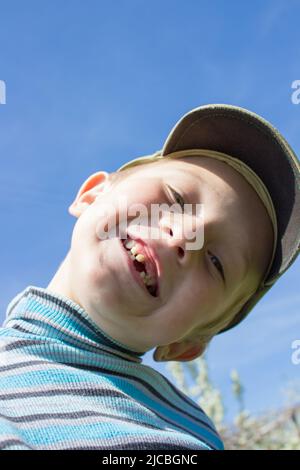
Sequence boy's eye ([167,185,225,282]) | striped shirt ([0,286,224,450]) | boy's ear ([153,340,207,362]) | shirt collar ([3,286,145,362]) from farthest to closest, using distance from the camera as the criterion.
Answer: boy's ear ([153,340,207,362]) → boy's eye ([167,185,225,282]) → shirt collar ([3,286,145,362]) → striped shirt ([0,286,224,450])

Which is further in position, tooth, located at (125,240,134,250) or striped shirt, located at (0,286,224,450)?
tooth, located at (125,240,134,250)

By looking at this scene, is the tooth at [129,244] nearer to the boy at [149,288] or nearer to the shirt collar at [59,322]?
the boy at [149,288]

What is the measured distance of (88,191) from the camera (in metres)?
2.14

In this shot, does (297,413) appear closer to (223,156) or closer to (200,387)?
(200,387)

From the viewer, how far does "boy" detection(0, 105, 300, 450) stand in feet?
4.77

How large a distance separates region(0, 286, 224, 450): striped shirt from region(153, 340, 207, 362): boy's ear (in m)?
0.15

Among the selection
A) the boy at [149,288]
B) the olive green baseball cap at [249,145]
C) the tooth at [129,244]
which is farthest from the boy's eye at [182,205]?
the olive green baseball cap at [249,145]

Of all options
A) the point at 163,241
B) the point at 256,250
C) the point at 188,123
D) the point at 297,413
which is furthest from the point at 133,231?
the point at 297,413

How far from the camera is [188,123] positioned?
215cm

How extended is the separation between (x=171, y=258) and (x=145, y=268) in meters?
0.08

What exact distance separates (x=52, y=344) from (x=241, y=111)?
1049mm

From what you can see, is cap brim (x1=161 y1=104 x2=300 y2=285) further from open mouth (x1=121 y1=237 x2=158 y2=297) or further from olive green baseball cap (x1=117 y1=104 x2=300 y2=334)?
open mouth (x1=121 y1=237 x2=158 y2=297)

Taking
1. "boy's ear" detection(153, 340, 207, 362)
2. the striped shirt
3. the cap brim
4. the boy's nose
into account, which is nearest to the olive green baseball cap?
the cap brim

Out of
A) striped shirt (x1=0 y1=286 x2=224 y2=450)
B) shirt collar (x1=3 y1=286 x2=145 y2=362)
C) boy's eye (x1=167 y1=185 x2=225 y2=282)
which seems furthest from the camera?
boy's eye (x1=167 y1=185 x2=225 y2=282)
